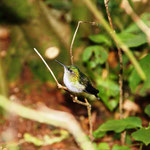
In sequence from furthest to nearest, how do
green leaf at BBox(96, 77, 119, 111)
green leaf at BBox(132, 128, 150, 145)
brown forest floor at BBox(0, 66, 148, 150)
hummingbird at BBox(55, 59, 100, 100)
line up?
1. brown forest floor at BBox(0, 66, 148, 150)
2. green leaf at BBox(96, 77, 119, 111)
3. green leaf at BBox(132, 128, 150, 145)
4. hummingbird at BBox(55, 59, 100, 100)

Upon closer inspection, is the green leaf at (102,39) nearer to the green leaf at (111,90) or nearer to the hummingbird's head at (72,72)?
the green leaf at (111,90)

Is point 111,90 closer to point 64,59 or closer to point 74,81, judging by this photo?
point 64,59

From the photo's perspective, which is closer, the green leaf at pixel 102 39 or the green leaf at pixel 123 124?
the green leaf at pixel 123 124

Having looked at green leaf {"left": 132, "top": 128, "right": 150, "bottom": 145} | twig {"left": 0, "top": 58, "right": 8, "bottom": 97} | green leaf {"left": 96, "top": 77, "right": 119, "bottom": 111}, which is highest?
twig {"left": 0, "top": 58, "right": 8, "bottom": 97}

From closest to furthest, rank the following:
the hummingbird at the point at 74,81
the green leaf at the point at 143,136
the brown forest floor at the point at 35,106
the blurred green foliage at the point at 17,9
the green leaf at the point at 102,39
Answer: the hummingbird at the point at 74,81
the green leaf at the point at 143,136
the green leaf at the point at 102,39
the brown forest floor at the point at 35,106
the blurred green foliage at the point at 17,9

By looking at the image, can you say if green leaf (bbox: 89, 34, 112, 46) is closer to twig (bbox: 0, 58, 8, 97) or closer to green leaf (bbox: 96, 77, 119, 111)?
green leaf (bbox: 96, 77, 119, 111)

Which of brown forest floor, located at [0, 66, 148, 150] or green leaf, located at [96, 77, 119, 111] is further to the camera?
brown forest floor, located at [0, 66, 148, 150]

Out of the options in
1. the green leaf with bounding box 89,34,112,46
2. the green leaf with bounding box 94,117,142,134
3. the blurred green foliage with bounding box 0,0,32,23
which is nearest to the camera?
the green leaf with bounding box 94,117,142,134

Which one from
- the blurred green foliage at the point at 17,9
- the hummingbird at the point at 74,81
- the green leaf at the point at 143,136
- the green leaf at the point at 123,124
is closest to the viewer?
the hummingbird at the point at 74,81

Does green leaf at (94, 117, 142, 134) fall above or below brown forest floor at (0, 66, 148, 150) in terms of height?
below

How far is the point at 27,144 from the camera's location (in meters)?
2.81

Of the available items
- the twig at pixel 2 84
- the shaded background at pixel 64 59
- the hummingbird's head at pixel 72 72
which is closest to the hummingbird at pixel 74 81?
the hummingbird's head at pixel 72 72

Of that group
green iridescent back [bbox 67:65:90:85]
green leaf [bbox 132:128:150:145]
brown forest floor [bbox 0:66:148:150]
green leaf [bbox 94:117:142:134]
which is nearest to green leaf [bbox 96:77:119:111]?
brown forest floor [bbox 0:66:148:150]

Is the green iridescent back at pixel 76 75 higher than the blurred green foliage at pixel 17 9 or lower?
lower
